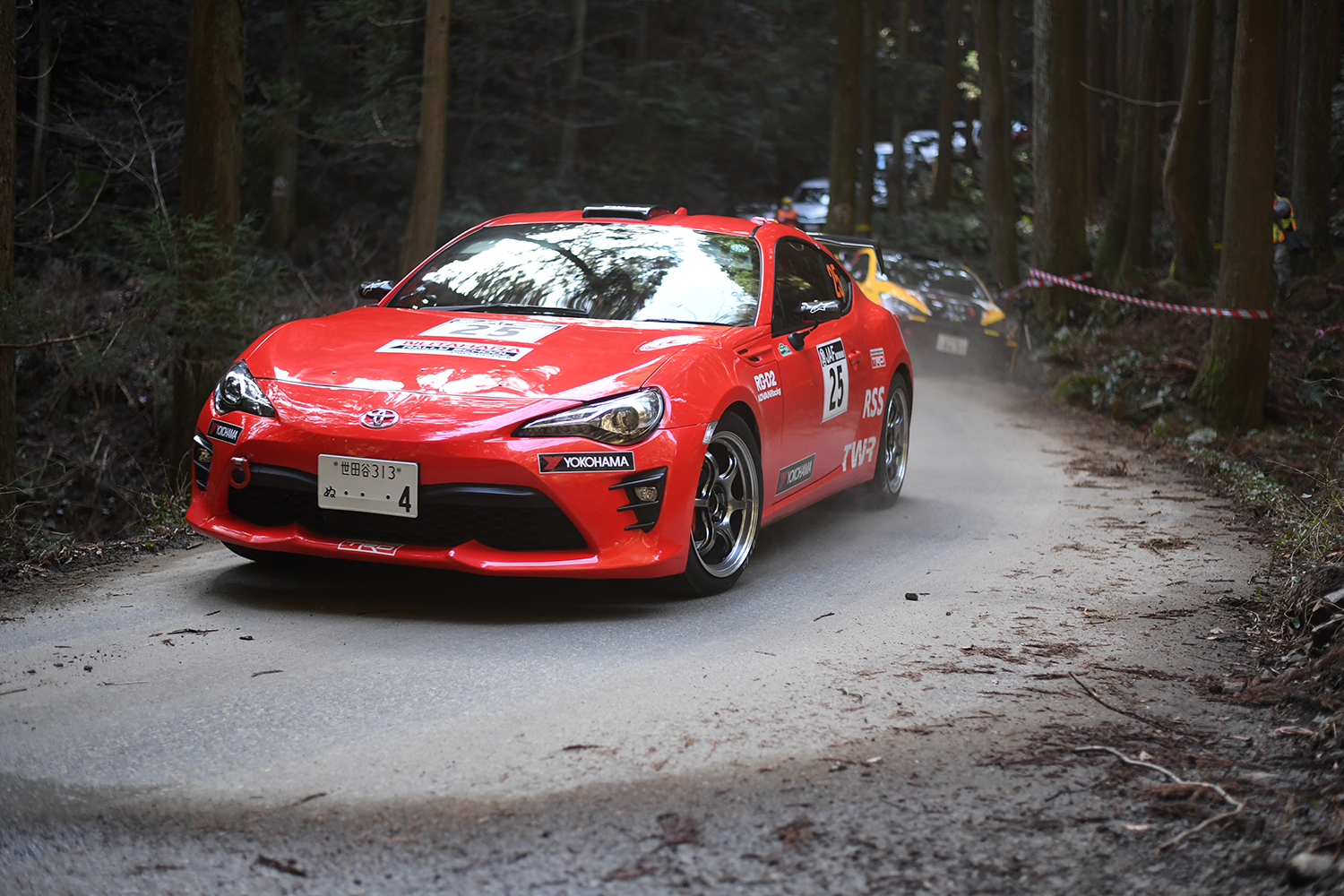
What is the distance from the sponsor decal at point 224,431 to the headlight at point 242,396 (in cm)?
6

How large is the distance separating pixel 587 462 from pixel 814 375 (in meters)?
2.06

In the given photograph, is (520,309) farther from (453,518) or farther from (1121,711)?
(1121,711)

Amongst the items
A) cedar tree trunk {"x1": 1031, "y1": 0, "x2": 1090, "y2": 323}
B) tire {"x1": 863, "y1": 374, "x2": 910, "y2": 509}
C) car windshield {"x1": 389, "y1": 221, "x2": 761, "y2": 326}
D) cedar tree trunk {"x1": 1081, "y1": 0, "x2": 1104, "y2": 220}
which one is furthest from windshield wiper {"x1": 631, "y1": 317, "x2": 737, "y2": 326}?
cedar tree trunk {"x1": 1081, "y1": 0, "x2": 1104, "y2": 220}

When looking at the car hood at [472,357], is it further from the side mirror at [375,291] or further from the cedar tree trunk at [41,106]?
the cedar tree trunk at [41,106]

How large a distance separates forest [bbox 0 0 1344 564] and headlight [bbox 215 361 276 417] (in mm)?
1785

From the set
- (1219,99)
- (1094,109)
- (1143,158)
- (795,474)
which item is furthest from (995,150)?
(795,474)

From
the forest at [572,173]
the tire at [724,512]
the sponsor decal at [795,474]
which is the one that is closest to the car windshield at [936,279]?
the forest at [572,173]

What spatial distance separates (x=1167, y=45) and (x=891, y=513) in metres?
42.6

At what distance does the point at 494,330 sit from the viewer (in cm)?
570

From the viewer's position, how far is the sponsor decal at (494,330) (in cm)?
555

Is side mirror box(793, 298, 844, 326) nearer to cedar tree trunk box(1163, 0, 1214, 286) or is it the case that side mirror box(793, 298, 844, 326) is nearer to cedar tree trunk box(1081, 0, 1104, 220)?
cedar tree trunk box(1163, 0, 1214, 286)

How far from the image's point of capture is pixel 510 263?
654cm

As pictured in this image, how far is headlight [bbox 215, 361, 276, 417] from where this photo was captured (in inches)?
201

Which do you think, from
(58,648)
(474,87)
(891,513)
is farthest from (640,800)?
(474,87)
